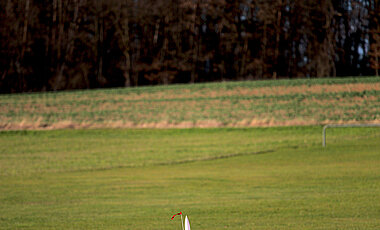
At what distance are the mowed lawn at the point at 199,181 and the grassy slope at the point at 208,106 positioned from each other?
2073 mm

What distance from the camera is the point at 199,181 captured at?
12.9 metres

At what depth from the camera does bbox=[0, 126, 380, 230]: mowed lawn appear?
8.10 m

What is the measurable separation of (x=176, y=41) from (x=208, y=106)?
55.8 ft

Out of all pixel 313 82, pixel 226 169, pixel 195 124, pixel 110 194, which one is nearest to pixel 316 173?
pixel 226 169

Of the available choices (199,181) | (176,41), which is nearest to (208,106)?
(176,41)

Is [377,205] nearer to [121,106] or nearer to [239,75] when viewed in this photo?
[121,106]

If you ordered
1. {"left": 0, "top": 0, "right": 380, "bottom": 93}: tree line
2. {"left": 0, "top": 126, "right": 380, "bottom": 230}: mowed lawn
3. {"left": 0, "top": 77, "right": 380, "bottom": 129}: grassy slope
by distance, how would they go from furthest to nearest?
{"left": 0, "top": 0, "right": 380, "bottom": 93}: tree line → {"left": 0, "top": 77, "right": 380, "bottom": 129}: grassy slope → {"left": 0, "top": 126, "right": 380, "bottom": 230}: mowed lawn

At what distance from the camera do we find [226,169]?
1519 cm

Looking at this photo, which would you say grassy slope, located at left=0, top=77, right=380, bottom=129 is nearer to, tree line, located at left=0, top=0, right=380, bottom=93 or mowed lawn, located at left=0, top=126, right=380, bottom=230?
mowed lawn, located at left=0, top=126, right=380, bottom=230

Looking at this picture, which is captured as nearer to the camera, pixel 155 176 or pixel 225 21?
pixel 155 176

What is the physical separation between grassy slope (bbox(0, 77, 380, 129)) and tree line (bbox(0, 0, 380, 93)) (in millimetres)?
9229

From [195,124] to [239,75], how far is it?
688 inches

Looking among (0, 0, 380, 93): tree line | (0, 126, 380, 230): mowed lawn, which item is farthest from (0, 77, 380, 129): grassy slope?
(0, 0, 380, 93): tree line

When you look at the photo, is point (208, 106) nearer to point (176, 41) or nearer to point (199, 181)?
point (176, 41)
